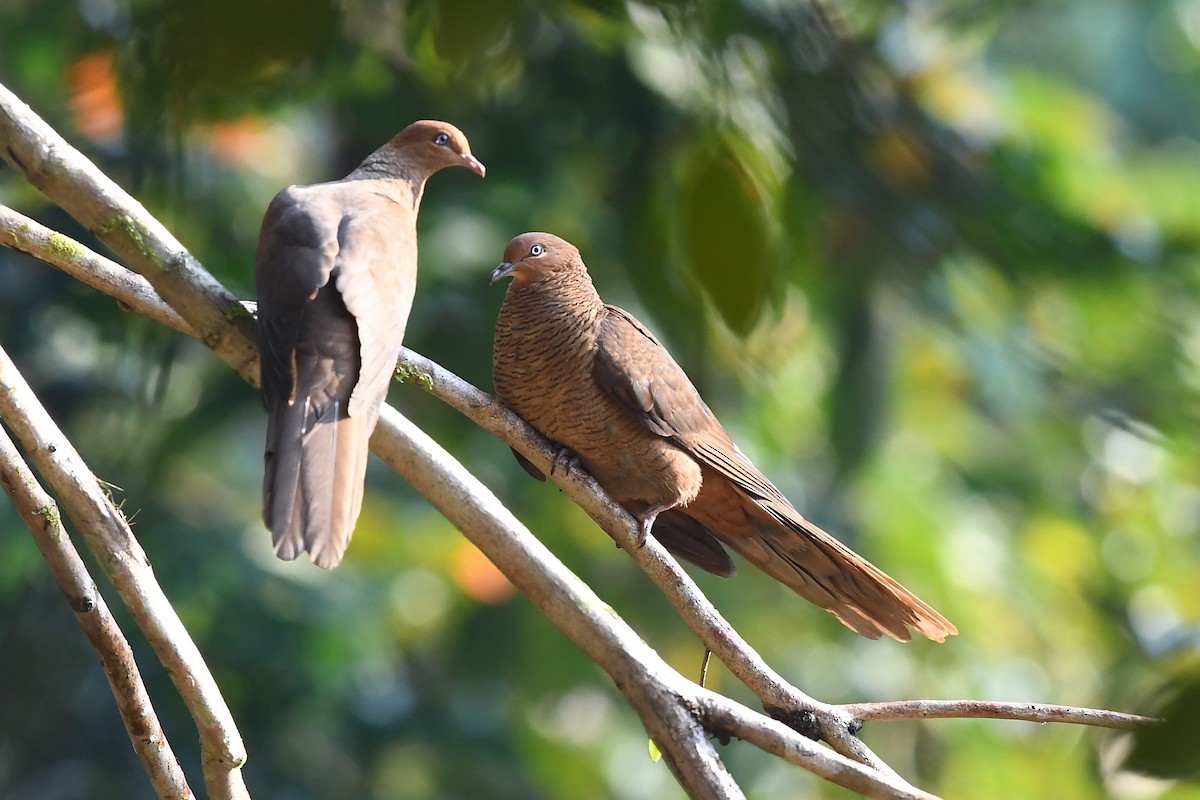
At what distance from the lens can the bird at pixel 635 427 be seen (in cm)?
341

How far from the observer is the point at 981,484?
30.9 ft

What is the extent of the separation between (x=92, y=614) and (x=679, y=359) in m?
1.35

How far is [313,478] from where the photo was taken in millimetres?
2121

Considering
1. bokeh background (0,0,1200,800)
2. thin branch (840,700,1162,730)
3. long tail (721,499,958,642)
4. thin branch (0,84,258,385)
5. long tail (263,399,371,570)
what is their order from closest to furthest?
bokeh background (0,0,1200,800), long tail (263,399,371,570), thin branch (0,84,258,385), thin branch (840,700,1162,730), long tail (721,499,958,642)

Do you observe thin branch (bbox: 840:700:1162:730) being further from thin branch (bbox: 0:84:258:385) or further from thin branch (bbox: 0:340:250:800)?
thin branch (bbox: 0:84:258:385)

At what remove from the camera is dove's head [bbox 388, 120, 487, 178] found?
2.97 meters

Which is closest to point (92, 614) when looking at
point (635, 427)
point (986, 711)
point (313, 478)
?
point (313, 478)

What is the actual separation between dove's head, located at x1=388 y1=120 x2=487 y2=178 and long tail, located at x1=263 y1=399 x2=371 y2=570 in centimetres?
91

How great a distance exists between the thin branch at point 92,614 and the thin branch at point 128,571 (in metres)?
0.05

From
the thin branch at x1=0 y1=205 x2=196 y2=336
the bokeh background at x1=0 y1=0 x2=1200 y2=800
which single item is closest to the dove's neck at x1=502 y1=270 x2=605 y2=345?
the bokeh background at x1=0 y1=0 x2=1200 y2=800

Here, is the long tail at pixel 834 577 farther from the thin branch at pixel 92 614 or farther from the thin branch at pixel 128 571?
the thin branch at pixel 92 614

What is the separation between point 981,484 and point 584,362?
6683 millimetres

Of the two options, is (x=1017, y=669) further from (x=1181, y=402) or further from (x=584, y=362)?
(x=1181, y=402)

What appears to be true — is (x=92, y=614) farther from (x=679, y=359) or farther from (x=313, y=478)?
(x=679, y=359)
